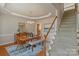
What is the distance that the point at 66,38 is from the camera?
1.84 m

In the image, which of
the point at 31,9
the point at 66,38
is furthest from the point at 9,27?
the point at 66,38

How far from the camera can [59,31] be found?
6.09 feet

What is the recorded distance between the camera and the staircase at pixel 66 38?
181 cm

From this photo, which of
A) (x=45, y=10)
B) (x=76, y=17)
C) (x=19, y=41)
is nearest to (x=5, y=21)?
(x=19, y=41)

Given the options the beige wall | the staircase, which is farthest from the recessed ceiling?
the staircase

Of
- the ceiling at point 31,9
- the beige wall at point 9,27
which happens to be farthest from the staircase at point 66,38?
the beige wall at point 9,27

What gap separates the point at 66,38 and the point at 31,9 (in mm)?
752

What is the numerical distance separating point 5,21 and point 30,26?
41 cm

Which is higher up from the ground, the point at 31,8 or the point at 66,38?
the point at 31,8

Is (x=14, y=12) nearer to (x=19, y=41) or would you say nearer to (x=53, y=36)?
(x=19, y=41)

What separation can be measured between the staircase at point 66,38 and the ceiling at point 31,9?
0.85 feet

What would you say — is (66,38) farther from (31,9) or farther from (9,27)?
(9,27)

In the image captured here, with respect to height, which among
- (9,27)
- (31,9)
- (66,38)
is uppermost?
(31,9)

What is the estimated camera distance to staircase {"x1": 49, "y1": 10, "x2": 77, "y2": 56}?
5.94ft
